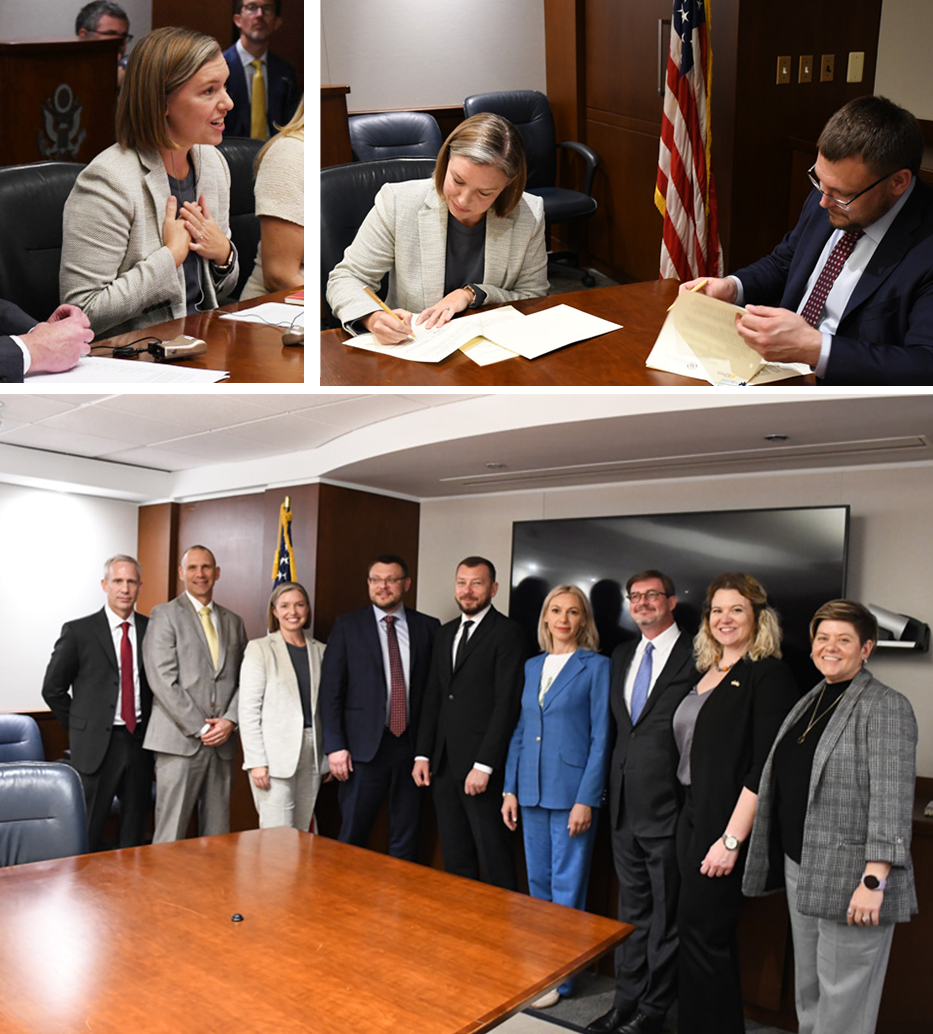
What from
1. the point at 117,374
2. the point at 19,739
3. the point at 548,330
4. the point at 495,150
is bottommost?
the point at 19,739

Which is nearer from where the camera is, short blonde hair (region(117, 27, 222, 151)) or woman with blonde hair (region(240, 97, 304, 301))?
short blonde hair (region(117, 27, 222, 151))

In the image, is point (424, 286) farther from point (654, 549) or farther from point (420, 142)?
point (654, 549)

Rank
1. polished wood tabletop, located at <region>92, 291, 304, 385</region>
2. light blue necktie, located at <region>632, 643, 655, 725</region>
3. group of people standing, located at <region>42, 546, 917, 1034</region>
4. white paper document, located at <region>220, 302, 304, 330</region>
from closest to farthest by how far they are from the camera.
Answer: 1. polished wood tabletop, located at <region>92, 291, 304, 385</region>
2. white paper document, located at <region>220, 302, 304, 330</region>
3. group of people standing, located at <region>42, 546, 917, 1034</region>
4. light blue necktie, located at <region>632, 643, 655, 725</region>

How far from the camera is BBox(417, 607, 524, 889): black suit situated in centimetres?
439

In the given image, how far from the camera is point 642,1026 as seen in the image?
356 centimetres

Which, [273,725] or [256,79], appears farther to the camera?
[273,725]

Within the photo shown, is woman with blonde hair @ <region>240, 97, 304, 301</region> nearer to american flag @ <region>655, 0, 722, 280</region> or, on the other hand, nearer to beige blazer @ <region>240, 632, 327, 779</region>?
american flag @ <region>655, 0, 722, 280</region>

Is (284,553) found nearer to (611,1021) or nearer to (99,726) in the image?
(99,726)

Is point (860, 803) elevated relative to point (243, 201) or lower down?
lower down

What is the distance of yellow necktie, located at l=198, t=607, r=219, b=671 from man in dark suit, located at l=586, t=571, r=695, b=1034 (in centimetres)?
203

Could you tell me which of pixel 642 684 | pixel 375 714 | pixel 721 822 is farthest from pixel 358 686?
pixel 721 822

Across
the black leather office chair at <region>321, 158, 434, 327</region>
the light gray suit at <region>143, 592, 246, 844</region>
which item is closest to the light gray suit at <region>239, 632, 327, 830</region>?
the light gray suit at <region>143, 592, 246, 844</region>

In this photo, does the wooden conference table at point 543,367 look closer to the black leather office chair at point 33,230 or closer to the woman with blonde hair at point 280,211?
the woman with blonde hair at point 280,211

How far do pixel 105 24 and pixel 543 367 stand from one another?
1014mm
